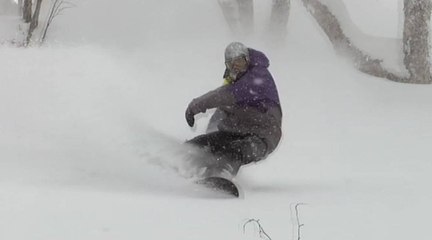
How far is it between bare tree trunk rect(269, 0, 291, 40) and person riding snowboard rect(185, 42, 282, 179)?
27.2 feet

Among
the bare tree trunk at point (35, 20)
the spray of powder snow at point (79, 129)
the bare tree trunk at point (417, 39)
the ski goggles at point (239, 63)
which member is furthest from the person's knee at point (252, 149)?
the bare tree trunk at point (35, 20)

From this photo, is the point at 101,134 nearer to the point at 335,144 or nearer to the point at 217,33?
the point at 335,144

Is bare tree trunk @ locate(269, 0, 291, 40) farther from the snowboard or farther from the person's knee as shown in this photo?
the snowboard

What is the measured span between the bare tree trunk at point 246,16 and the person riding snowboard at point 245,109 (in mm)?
8322

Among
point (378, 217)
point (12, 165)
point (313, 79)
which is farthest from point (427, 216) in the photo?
point (313, 79)

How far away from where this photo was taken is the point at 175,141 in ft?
23.5

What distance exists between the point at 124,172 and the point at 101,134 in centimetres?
→ 161

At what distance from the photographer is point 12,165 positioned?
5.78 meters

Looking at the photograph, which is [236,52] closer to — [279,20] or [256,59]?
[256,59]

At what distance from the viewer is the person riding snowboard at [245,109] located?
5.89m

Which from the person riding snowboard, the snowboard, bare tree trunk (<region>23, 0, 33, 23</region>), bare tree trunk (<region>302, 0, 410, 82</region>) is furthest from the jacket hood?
bare tree trunk (<region>23, 0, 33, 23</region>)

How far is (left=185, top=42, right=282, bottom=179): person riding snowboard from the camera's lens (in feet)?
19.3

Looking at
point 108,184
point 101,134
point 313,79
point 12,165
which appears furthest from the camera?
point 313,79

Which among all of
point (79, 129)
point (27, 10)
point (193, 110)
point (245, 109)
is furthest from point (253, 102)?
point (27, 10)
